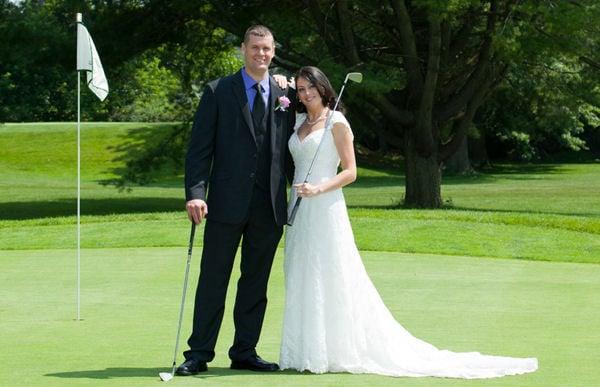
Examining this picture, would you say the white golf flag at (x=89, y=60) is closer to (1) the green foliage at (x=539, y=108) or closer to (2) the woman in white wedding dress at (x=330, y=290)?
(2) the woman in white wedding dress at (x=330, y=290)

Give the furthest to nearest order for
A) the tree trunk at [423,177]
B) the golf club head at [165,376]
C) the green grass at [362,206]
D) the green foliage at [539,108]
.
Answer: the green foliage at [539,108], the tree trunk at [423,177], the green grass at [362,206], the golf club head at [165,376]

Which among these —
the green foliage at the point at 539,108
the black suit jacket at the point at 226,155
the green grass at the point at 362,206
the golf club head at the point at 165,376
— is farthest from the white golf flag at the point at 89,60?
the green foliage at the point at 539,108

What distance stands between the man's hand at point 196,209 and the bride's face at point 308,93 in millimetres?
864

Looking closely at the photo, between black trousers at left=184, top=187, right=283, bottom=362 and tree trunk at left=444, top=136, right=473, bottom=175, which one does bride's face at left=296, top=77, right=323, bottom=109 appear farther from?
tree trunk at left=444, top=136, right=473, bottom=175

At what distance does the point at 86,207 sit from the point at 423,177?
8.52m

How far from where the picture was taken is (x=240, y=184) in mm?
6633

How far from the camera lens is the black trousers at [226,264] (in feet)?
22.0

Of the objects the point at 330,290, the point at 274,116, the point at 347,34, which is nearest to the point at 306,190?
the point at 274,116

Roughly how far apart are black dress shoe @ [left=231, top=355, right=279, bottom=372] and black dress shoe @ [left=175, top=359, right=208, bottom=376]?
211 mm

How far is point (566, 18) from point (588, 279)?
992 centimetres

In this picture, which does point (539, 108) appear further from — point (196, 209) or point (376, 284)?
point (196, 209)

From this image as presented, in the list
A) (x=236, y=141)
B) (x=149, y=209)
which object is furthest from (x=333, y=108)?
(x=149, y=209)

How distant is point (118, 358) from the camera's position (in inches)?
279

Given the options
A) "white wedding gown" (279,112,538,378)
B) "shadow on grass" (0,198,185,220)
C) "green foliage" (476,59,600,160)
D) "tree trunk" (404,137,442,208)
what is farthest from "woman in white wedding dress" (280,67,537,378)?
"green foliage" (476,59,600,160)
